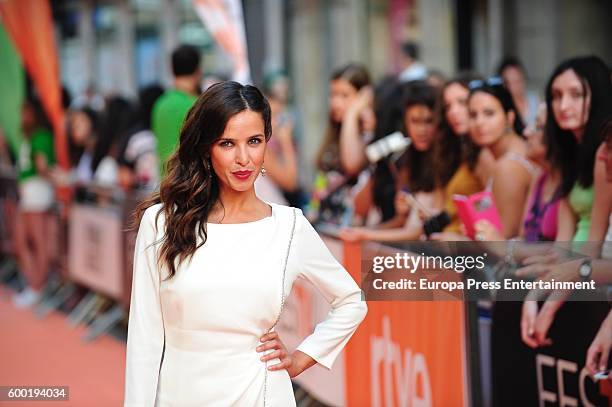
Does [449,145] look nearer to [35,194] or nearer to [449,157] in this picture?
[449,157]

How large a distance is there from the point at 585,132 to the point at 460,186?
1112mm

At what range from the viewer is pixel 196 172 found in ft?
11.2

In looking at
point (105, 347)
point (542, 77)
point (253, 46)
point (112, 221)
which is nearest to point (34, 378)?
point (105, 347)

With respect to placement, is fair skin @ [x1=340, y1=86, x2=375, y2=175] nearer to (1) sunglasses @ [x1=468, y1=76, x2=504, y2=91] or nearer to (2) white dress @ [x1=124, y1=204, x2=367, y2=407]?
(1) sunglasses @ [x1=468, y1=76, x2=504, y2=91]

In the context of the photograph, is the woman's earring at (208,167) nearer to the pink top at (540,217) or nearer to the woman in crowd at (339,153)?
the pink top at (540,217)

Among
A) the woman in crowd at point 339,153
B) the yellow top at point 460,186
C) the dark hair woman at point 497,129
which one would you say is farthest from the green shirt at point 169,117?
the dark hair woman at point 497,129

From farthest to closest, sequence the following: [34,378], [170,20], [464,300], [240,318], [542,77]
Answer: [170,20] → [542,77] → [34,378] → [464,300] → [240,318]

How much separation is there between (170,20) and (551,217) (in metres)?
16.1

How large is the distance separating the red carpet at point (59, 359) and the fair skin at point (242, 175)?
238 centimetres

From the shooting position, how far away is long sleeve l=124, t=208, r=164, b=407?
130 inches

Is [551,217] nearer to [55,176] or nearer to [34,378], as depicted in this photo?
[34,378]

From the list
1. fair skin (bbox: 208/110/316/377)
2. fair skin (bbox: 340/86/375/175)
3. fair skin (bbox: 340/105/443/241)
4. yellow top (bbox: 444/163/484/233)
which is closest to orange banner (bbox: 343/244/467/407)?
fair skin (bbox: 340/105/443/241)

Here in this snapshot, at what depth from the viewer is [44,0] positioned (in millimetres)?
10789

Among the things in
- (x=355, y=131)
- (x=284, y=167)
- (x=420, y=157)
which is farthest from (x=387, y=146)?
(x=284, y=167)
